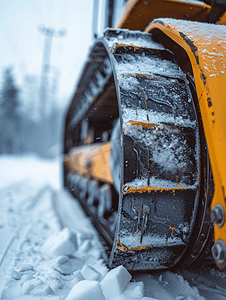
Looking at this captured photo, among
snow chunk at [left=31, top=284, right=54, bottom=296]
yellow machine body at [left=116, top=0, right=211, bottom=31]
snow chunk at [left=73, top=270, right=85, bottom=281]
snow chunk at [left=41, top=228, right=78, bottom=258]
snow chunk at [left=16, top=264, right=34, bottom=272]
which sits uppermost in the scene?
yellow machine body at [left=116, top=0, right=211, bottom=31]

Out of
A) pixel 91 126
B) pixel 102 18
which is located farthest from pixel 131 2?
pixel 91 126

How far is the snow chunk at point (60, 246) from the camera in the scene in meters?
1.58

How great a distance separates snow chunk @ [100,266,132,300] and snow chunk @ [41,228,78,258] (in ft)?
1.99

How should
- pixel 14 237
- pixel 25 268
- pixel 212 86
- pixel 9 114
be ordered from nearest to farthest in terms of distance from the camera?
pixel 212 86 → pixel 25 268 → pixel 14 237 → pixel 9 114

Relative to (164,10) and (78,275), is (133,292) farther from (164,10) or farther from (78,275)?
(164,10)

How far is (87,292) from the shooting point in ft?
3.19

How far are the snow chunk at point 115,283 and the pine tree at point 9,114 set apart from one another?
74.9 feet

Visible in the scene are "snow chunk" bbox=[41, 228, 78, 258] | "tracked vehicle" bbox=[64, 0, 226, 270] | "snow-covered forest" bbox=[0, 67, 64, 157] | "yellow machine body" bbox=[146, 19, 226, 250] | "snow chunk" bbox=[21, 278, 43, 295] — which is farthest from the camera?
"snow-covered forest" bbox=[0, 67, 64, 157]

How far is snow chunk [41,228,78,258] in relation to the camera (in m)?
1.58

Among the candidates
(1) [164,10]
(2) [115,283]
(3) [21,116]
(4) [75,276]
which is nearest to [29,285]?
(4) [75,276]

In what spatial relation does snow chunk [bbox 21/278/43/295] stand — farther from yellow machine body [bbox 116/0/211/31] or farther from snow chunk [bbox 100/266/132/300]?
yellow machine body [bbox 116/0/211/31]

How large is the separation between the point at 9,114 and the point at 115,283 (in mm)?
23881

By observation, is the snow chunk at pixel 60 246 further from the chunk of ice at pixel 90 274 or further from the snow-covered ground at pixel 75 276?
the chunk of ice at pixel 90 274

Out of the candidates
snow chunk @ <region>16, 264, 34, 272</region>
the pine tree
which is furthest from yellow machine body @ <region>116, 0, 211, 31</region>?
the pine tree
